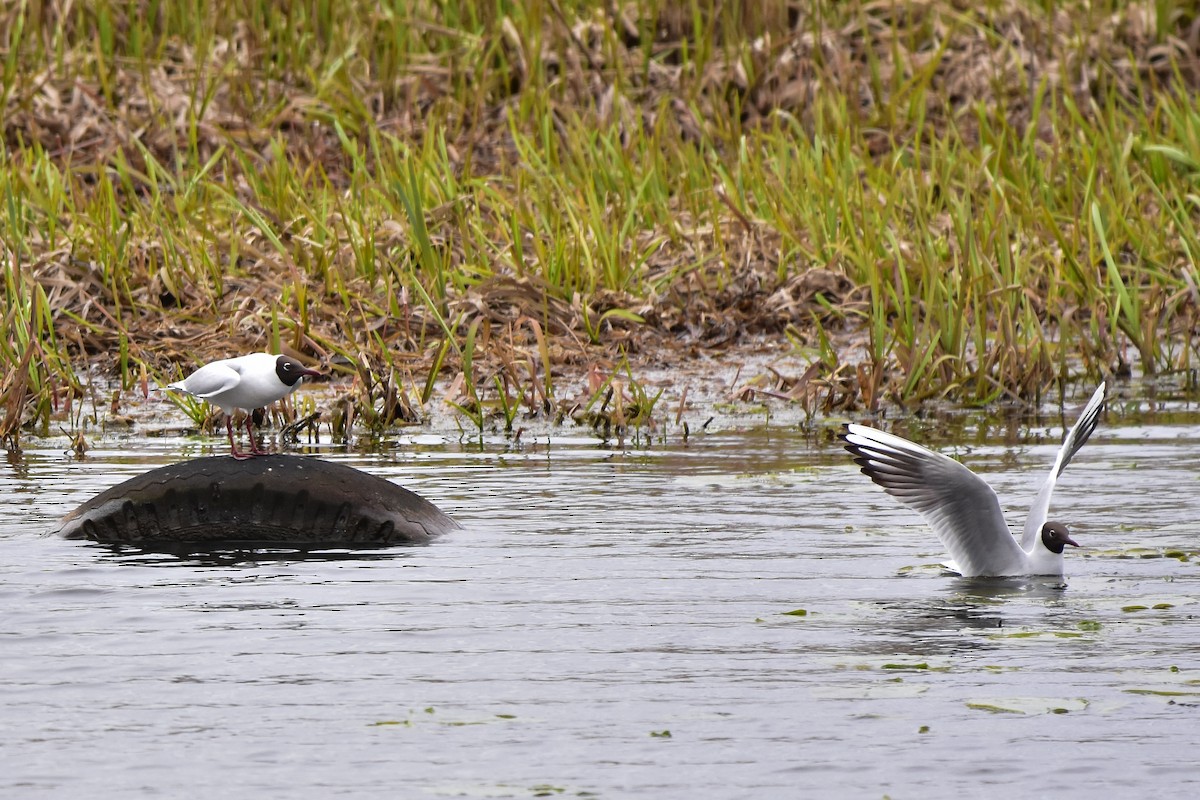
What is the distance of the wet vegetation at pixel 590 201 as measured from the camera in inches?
398

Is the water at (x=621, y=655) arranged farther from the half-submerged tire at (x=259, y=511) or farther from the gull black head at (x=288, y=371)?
the gull black head at (x=288, y=371)

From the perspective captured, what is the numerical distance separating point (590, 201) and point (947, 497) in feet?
18.8

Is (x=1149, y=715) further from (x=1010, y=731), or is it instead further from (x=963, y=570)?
(x=963, y=570)

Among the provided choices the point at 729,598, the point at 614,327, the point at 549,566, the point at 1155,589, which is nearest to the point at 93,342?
the point at 614,327

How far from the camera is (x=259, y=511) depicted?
7105 millimetres

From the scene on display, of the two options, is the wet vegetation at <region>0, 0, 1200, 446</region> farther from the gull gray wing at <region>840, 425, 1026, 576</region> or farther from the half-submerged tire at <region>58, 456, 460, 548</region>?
the gull gray wing at <region>840, 425, 1026, 576</region>

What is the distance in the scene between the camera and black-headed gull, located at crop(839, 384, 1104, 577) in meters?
6.11

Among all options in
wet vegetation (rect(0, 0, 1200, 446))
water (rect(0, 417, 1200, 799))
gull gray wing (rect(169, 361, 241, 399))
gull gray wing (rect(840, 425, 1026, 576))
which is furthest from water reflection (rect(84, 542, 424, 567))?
wet vegetation (rect(0, 0, 1200, 446))

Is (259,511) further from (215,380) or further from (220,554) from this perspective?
(215,380)

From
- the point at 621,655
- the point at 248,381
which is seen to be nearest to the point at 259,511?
the point at 248,381

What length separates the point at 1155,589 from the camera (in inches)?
239

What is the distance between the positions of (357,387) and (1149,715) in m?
5.41

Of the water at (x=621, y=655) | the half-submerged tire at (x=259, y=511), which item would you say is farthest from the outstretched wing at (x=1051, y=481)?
the half-submerged tire at (x=259, y=511)

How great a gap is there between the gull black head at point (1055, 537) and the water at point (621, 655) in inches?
5.0
